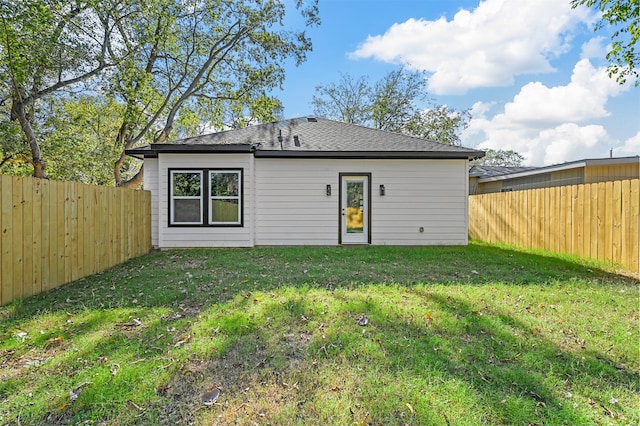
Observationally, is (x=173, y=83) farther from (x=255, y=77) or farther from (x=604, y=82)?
(x=604, y=82)

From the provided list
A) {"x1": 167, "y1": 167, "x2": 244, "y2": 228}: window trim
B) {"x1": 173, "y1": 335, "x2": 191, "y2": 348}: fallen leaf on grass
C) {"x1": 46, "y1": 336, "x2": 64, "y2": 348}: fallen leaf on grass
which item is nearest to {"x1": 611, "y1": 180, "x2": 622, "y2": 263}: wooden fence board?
{"x1": 173, "y1": 335, "x2": 191, "y2": 348}: fallen leaf on grass

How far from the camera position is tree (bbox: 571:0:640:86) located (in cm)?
827

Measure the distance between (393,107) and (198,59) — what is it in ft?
43.9

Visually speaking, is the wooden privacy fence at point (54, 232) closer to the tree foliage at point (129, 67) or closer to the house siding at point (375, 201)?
the house siding at point (375, 201)

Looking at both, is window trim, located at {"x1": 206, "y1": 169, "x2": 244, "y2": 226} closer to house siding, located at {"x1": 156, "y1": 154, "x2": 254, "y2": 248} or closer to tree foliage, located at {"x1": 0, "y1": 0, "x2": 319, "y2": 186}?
house siding, located at {"x1": 156, "y1": 154, "x2": 254, "y2": 248}

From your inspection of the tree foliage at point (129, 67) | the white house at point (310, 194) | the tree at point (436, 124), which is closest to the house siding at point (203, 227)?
the white house at point (310, 194)

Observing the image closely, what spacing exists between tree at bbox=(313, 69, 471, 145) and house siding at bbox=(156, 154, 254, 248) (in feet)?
54.3

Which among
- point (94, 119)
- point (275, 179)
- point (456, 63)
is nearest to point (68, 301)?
point (275, 179)

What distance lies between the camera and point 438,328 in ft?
11.6

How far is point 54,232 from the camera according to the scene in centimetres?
530

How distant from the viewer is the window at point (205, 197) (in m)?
9.27

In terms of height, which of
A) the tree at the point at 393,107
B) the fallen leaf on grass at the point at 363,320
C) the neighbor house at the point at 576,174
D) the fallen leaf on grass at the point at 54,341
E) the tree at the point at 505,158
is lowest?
the fallen leaf on grass at the point at 54,341

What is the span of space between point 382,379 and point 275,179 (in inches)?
306

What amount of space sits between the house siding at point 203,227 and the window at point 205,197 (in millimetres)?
138
